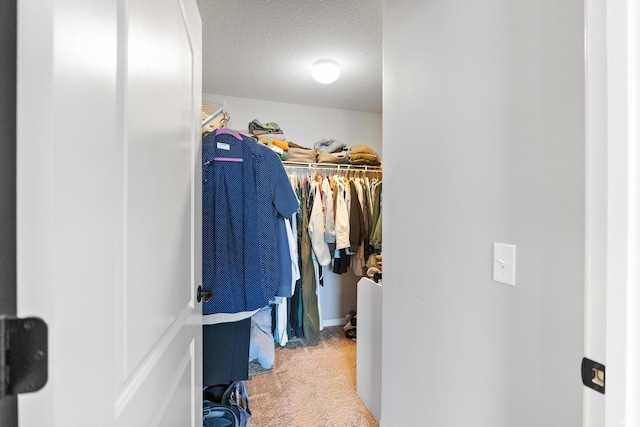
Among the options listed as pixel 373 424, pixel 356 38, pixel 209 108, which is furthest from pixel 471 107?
pixel 209 108

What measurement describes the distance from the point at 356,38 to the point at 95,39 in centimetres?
183

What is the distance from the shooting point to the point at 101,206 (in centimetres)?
38

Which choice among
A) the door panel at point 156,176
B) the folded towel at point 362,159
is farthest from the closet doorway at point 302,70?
the door panel at point 156,176

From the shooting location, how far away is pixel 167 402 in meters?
0.67

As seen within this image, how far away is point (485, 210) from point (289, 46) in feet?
5.71

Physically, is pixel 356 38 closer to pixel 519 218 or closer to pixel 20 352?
pixel 519 218

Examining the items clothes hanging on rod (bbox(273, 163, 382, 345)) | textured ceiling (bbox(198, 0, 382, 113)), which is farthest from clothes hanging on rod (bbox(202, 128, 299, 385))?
clothes hanging on rod (bbox(273, 163, 382, 345))

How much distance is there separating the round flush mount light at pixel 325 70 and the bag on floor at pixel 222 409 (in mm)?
2099

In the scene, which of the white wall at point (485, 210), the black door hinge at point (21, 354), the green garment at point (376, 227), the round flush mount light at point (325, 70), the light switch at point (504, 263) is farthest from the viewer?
the green garment at point (376, 227)

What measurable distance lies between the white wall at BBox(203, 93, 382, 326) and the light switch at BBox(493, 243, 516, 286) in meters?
2.29

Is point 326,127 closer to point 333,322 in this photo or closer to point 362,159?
point 362,159

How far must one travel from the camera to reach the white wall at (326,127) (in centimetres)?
279

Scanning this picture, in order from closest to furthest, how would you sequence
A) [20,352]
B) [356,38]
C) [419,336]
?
[20,352], [419,336], [356,38]
